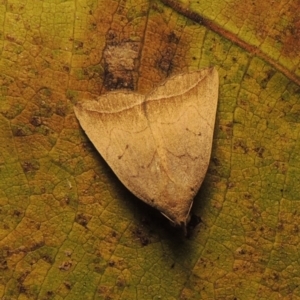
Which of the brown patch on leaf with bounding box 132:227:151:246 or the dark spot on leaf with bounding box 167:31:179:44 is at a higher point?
the dark spot on leaf with bounding box 167:31:179:44

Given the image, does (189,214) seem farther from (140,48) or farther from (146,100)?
(140,48)

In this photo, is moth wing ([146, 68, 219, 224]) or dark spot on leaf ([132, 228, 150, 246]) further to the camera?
dark spot on leaf ([132, 228, 150, 246])

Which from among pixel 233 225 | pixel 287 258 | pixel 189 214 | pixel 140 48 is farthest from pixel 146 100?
pixel 287 258

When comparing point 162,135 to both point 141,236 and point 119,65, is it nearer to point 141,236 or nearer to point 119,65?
point 119,65

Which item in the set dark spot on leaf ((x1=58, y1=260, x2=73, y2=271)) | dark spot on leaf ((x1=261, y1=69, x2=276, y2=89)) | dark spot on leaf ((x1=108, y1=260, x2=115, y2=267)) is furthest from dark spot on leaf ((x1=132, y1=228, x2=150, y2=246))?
dark spot on leaf ((x1=261, y1=69, x2=276, y2=89))

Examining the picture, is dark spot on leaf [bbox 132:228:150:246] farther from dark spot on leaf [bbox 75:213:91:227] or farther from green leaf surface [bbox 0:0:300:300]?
dark spot on leaf [bbox 75:213:91:227]

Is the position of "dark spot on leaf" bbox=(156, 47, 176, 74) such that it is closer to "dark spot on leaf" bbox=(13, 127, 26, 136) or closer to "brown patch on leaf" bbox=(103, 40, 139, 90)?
"brown patch on leaf" bbox=(103, 40, 139, 90)

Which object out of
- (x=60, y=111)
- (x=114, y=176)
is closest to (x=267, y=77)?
(x=114, y=176)

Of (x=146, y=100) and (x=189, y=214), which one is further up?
(x=146, y=100)

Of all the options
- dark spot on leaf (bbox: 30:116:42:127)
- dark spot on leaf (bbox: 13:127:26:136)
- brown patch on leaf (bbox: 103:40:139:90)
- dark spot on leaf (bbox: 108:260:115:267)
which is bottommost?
dark spot on leaf (bbox: 108:260:115:267)
